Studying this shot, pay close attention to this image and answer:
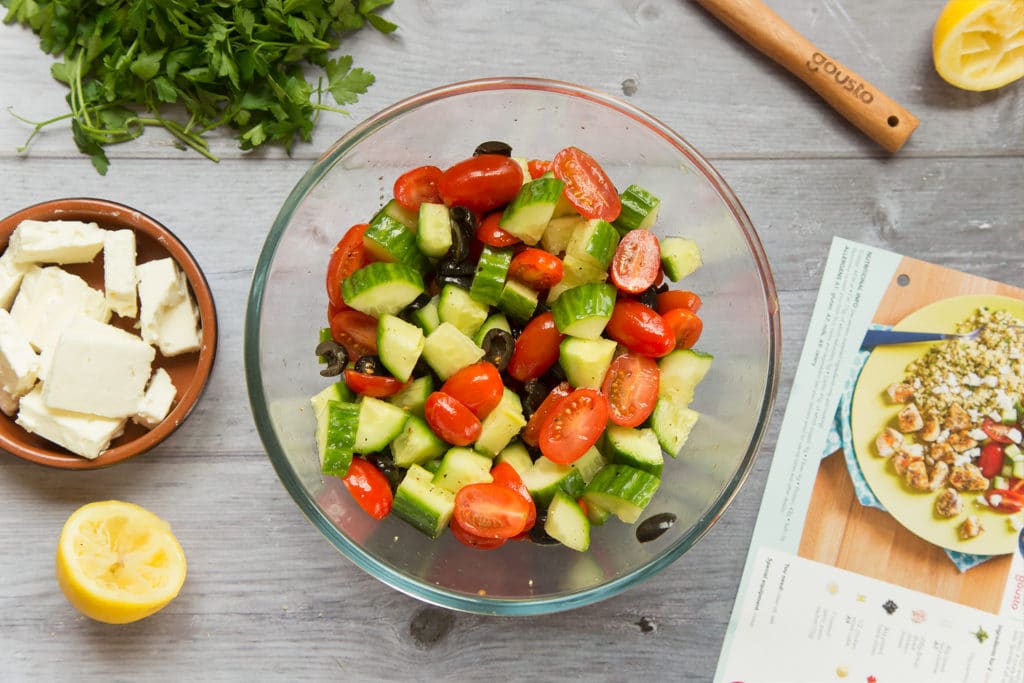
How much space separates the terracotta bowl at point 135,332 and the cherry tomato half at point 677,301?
0.80 m

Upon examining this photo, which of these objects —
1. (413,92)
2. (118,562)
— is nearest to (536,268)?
(413,92)

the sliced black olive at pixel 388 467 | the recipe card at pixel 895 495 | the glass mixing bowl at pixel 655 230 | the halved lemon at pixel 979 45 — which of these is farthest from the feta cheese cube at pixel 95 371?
the halved lemon at pixel 979 45

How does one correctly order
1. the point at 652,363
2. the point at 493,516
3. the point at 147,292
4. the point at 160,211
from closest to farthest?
the point at 493,516
the point at 652,363
the point at 147,292
the point at 160,211

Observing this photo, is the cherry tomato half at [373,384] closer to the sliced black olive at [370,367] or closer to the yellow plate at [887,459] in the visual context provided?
the sliced black olive at [370,367]

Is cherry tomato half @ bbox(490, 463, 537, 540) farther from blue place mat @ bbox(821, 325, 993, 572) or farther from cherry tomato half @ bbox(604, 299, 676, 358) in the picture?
blue place mat @ bbox(821, 325, 993, 572)

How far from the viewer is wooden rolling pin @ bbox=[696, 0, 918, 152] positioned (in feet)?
5.19

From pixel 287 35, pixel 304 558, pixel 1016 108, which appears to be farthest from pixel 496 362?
pixel 1016 108

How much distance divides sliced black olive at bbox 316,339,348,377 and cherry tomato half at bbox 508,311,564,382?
0.27m

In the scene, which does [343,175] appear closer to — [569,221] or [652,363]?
[569,221]

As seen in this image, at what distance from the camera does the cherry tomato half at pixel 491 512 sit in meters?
1.21

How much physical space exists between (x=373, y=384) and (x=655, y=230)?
58cm

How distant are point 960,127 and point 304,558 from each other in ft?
5.23

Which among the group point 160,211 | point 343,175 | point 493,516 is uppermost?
point 343,175

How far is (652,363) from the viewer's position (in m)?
1.33
